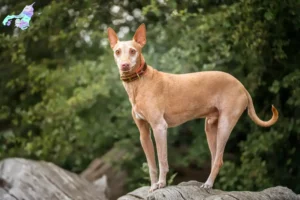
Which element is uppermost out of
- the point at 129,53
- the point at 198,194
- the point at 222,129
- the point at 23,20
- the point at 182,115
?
the point at 23,20

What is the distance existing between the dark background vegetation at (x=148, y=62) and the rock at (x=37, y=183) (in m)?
1.13

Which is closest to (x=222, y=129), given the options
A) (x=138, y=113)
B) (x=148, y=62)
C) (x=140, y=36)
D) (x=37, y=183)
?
(x=138, y=113)

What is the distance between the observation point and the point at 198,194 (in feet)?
16.3

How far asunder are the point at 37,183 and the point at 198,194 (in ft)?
7.36

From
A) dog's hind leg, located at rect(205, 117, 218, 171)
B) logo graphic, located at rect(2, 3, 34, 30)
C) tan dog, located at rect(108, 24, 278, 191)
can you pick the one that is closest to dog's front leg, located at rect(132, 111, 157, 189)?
tan dog, located at rect(108, 24, 278, 191)

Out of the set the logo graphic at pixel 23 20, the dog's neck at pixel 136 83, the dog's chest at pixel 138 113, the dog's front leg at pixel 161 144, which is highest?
the logo graphic at pixel 23 20

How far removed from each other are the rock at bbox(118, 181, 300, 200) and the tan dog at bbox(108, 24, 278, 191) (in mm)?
115

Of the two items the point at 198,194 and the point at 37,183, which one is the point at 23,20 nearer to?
the point at 198,194

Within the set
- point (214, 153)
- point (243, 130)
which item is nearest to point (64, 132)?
point (243, 130)

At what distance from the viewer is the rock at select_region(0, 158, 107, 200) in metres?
6.45

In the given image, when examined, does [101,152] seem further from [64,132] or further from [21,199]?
[21,199]

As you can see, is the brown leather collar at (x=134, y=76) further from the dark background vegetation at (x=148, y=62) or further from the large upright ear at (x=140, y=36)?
the dark background vegetation at (x=148, y=62)

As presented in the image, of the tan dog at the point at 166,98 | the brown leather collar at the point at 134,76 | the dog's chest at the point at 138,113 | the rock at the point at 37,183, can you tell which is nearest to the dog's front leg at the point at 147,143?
the tan dog at the point at 166,98

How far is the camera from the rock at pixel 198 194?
15.5ft
